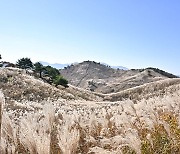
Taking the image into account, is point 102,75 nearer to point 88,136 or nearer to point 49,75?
point 49,75

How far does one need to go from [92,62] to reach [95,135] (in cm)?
17213

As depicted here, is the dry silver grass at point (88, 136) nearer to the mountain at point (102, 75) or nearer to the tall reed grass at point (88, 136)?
the tall reed grass at point (88, 136)

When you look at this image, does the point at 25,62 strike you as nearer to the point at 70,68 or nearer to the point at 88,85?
the point at 88,85

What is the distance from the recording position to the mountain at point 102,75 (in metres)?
116

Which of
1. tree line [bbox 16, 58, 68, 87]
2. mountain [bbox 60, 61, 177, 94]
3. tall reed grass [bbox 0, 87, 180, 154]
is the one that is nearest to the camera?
tall reed grass [bbox 0, 87, 180, 154]

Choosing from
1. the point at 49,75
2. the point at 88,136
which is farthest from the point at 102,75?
the point at 88,136

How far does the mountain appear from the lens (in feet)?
380

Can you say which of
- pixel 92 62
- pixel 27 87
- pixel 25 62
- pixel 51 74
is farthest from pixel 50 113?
pixel 92 62

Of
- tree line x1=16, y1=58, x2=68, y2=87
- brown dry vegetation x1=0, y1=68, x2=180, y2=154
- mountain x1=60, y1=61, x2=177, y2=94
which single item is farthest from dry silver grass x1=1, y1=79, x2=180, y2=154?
mountain x1=60, y1=61, x2=177, y2=94

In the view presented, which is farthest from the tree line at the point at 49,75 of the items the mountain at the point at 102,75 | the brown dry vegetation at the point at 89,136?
the brown dry vegetation at the point at 89,136

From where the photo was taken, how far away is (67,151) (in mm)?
3188

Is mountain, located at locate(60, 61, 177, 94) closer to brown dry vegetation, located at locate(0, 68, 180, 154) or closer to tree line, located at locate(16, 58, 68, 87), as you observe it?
tree line, located at locate(16, 58, 68, 87)

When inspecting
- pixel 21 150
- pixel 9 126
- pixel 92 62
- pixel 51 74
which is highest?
pixel 92 62

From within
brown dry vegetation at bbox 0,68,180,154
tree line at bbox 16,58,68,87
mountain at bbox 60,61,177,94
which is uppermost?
mountain at bbox 60,61,177,94
